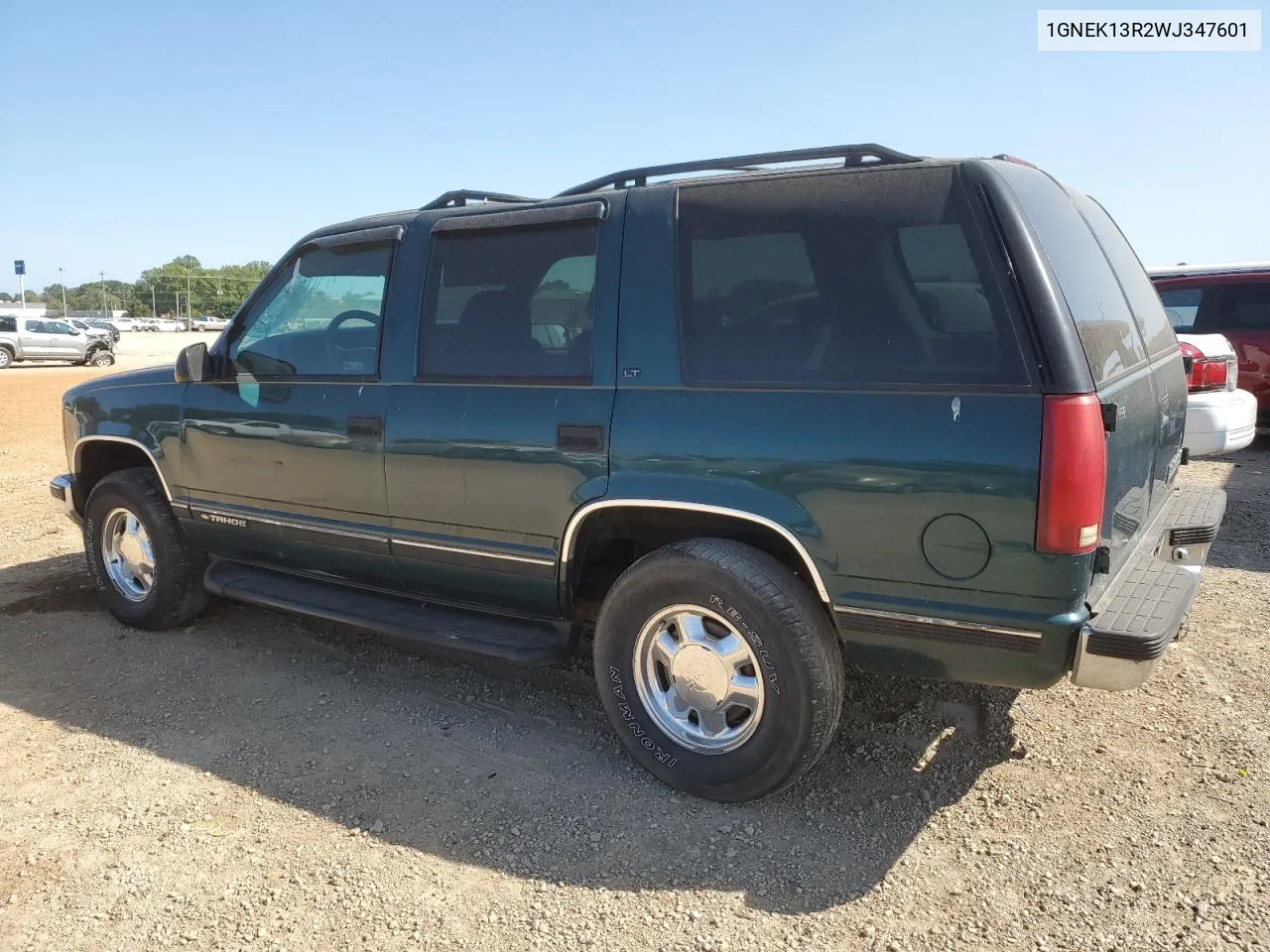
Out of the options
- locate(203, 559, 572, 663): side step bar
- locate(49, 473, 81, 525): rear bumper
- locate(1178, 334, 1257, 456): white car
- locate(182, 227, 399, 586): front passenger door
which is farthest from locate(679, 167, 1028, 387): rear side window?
locate(49, 473, 81, 525): rear bumper

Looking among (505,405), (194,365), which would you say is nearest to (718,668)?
(505,405)

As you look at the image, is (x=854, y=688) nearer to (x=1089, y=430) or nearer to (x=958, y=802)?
(x=958, y=802)

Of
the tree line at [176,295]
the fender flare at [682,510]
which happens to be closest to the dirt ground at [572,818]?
the fender flare at [682,510]

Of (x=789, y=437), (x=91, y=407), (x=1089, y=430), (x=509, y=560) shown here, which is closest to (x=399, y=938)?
(x=509, y=560)

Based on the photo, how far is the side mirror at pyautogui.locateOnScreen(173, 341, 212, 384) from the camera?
168 inches

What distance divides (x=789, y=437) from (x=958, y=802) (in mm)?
1360

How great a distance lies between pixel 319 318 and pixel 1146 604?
337cm

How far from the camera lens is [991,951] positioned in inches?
95.9

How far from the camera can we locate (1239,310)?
9.38 meters

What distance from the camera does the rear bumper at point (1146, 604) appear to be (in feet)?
8.38

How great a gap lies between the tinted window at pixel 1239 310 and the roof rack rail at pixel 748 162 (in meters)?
8.01

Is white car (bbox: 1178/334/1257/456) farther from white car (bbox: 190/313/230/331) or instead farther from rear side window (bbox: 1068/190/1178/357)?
white car (bbox: 190/313/230/331)

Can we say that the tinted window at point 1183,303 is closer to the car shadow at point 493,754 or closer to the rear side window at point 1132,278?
the rear side window at point 1132,278

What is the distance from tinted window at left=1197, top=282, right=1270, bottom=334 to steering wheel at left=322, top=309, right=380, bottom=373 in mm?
8666
